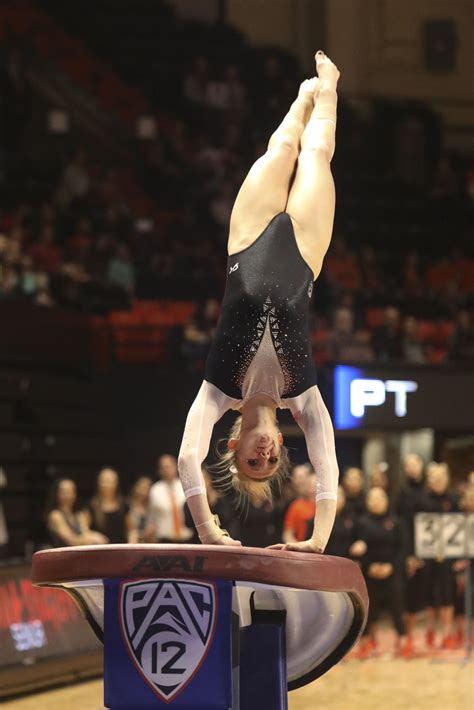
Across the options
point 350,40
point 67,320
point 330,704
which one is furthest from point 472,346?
point 350,40

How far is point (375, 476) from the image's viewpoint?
10945 mm

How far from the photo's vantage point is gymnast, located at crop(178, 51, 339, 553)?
4.65 m

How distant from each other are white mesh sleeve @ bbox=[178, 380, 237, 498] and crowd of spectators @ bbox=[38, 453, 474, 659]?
4632 mm

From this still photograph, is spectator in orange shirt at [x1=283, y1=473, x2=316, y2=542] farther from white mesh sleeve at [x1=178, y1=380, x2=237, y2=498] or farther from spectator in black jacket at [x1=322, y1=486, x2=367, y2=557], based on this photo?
white mesh sleeve at [x1=178, y1=380, x2=237, y2=498]

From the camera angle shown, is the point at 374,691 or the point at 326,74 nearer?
the point at 326,74

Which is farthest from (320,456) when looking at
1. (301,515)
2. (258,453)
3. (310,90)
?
(301,515)

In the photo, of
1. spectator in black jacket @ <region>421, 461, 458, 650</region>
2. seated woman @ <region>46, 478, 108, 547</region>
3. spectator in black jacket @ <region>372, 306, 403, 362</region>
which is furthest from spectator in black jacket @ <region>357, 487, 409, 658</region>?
spectator in black jacket @ <region>372, 306, 403, 362</region>

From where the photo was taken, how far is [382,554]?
34.4 feet

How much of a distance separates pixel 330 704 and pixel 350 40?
45.2ft

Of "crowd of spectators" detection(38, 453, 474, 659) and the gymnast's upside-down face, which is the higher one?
the gymnast's upside-down face

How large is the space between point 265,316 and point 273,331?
7 cm

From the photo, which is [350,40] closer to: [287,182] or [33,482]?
[33,482]

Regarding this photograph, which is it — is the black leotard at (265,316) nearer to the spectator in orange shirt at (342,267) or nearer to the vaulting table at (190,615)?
the vaulting table at (190,615)

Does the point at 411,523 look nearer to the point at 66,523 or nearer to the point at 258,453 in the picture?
the point at 66,523
